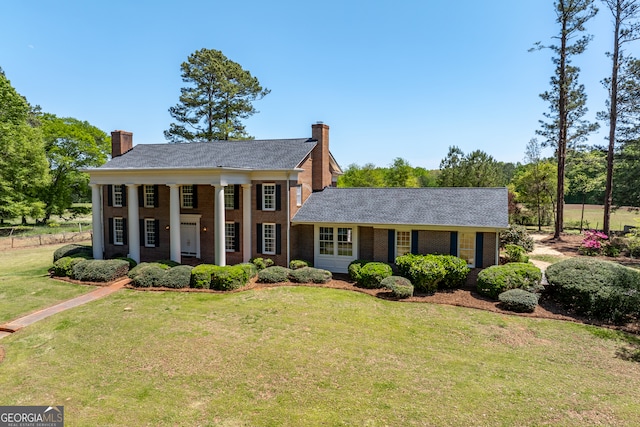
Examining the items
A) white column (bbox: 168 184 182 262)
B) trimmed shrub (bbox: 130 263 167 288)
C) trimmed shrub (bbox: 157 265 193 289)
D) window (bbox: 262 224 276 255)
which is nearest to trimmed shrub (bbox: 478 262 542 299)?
window (bbox: 262 224 276 255)

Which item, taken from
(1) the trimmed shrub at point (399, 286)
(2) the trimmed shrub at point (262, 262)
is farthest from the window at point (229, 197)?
(1) the trimmed shrub at point (399, 286)

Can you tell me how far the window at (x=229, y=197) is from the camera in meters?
22.8

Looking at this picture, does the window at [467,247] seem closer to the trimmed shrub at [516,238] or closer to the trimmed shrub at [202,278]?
the trimmed shrub at [516,238]

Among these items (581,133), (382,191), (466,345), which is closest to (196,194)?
(382,191)

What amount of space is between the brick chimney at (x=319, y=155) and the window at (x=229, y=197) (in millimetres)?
5544

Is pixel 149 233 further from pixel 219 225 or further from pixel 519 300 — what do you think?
pixel 519 300

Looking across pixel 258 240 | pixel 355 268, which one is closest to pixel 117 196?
pixel 258 240

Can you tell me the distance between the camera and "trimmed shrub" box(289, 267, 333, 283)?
64.8 feet

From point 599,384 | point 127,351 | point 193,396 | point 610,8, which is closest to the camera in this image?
point 193,396

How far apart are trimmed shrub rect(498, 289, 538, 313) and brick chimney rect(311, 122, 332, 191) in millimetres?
13393

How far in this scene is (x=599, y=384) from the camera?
979cm

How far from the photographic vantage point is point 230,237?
910 inches

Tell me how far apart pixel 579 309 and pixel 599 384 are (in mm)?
6421

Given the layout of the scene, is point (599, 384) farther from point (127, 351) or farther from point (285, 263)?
point (285, 263)
